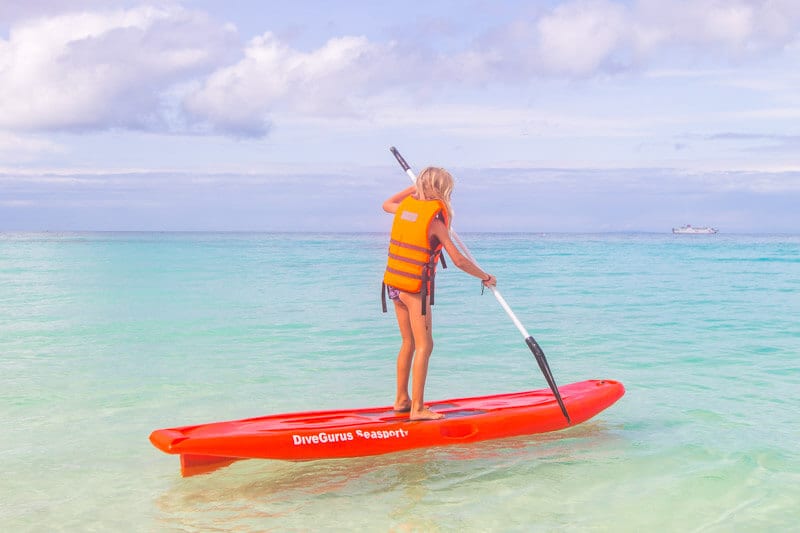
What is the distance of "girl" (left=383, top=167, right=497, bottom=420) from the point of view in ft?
17.5

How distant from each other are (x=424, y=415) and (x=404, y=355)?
476 millimetres

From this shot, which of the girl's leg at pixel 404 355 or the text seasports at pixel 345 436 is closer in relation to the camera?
the text seasports at pixel 345 436

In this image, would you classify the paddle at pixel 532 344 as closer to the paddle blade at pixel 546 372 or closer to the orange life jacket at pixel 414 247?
the paddle blade at pixel 546 372

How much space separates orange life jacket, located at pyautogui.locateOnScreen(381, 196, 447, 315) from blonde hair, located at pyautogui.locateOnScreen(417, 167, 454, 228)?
37mm

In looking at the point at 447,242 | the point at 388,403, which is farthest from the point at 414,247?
the point at 388,403

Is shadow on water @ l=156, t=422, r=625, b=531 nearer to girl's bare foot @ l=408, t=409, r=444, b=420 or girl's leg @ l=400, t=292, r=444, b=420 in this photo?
girl's bare foot @ l=408, t=409, r=444, b=420

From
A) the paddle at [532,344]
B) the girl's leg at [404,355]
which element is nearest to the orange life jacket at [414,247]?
the girl's leg at [404,355]

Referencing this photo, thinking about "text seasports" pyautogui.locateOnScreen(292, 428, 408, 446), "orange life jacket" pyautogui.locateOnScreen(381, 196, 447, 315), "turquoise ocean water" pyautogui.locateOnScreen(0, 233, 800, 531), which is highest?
"orange life jacket" pyautogui.locateOnScreen(381, 196, 447, 315)

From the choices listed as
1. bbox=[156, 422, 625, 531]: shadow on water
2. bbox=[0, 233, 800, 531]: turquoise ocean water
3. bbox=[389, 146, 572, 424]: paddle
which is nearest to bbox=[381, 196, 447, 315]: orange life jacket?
bbox=[389, 146, 572, 424]: paddle

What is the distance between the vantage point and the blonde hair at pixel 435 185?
5316 millimetres

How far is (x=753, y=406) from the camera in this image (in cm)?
704

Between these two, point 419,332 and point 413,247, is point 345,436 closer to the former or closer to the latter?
point 419,332

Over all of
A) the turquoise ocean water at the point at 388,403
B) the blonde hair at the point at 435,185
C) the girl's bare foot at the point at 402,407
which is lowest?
the turquoise ocean water at the point at 388,403

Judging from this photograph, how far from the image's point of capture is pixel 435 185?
5.32 m
